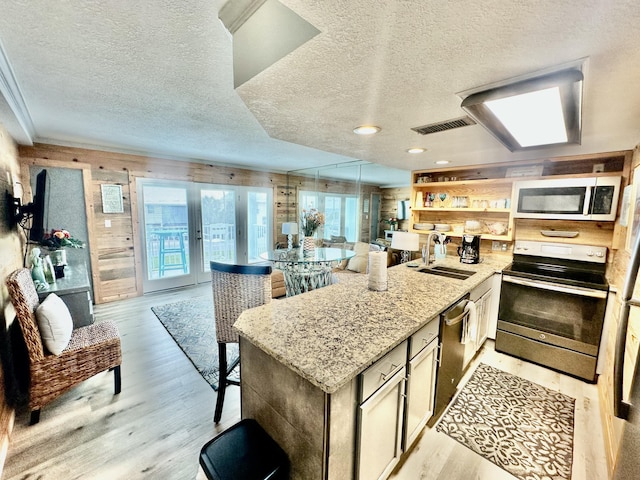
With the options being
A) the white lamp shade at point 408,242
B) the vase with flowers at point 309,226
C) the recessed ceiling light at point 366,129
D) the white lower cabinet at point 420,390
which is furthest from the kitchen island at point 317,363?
the vase with flowers at point 309,226

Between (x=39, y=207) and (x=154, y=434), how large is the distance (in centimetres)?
244

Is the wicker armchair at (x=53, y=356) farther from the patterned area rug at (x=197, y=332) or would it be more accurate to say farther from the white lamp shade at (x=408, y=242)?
the white lamp shade at (x=408, y=242)

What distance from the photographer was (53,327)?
181 cm

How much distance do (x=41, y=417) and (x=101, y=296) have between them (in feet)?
8.73

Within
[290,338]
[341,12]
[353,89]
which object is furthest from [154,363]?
[341,12]

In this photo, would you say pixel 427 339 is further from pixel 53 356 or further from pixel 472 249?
pixel 53 356

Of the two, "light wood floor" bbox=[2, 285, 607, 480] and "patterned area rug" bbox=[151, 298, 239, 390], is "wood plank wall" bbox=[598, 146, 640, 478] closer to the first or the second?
"light wood floor" bbox=[2, 285, 607, 480]

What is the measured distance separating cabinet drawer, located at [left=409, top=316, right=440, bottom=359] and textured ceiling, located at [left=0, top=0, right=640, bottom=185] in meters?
1.27

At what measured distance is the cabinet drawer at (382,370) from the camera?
1106 millimetres

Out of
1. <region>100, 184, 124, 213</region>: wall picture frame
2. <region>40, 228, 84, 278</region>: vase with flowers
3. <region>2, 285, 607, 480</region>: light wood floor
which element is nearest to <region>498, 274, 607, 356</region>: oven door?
<region>2, 285, 607, 480</region>: light wood floor

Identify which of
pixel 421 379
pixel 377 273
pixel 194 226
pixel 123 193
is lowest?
pixel 421 379

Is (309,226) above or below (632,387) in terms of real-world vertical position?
above

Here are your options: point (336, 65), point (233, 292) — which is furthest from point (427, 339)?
point (336, 65)

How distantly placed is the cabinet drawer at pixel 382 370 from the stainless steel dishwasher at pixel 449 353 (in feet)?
1.77
